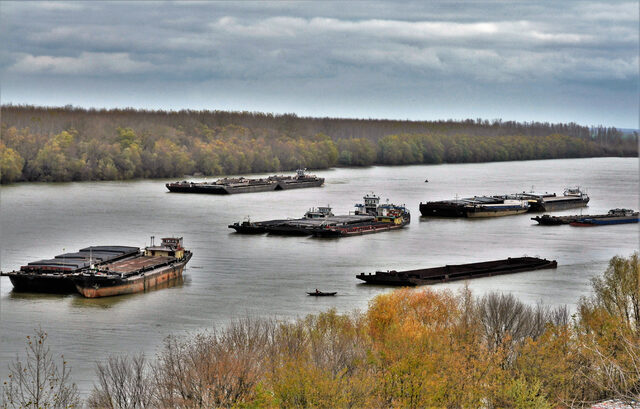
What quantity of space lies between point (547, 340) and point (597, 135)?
161m

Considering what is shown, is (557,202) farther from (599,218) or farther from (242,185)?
(242,185)

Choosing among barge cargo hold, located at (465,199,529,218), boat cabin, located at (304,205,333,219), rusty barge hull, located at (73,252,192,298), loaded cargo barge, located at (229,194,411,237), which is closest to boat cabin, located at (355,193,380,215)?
loaded cargo barge, located at (229,194,411,237)

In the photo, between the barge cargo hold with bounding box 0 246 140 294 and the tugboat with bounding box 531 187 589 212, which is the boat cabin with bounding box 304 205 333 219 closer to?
the tugboat with bounding box 531 187 589 212

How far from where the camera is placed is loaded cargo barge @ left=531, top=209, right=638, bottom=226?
4638cm

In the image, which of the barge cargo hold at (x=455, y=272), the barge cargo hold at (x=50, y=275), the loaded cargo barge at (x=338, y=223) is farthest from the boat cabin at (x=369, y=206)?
the barge cargo hold at (x=50, y=275)

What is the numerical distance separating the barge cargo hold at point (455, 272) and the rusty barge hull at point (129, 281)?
5436 millimetres

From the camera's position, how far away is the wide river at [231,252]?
833 inches

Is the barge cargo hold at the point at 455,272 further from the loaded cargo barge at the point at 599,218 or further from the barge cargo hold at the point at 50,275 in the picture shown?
the loaded cargo barge at the point at 599,218

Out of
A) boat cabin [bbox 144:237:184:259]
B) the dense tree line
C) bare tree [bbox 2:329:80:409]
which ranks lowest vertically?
bare tree [bbox 2:329:80:409]

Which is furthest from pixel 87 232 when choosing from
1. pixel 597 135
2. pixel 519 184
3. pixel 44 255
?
pixel 597 135

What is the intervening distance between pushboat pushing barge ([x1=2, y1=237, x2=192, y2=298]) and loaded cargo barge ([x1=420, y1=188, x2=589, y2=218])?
2268 cm

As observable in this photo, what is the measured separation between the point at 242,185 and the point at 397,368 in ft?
180

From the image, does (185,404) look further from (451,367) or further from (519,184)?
(519,184)

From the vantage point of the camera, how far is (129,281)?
25.6 metres
